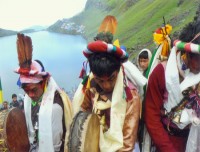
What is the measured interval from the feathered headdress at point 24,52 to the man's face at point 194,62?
1447 millimetres

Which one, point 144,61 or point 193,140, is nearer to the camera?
point 193,140

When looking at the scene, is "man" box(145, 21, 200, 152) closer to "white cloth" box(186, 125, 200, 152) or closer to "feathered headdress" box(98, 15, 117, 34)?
"white cloth" box(186, 125, 200, 152)

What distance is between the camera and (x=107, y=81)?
10.9 ft

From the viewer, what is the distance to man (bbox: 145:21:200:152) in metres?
3.32

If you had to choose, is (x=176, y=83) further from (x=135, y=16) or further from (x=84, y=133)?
(x=135, y=16)

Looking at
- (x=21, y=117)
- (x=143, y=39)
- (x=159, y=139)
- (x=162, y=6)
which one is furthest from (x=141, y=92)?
(x=162, y=6)

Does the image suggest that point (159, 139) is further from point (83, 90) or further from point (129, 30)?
point (129, 30)

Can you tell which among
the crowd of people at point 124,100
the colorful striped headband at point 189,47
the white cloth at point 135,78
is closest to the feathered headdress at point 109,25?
the crowd of people at point 124,100

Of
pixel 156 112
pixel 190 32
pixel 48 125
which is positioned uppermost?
pixel 190 32

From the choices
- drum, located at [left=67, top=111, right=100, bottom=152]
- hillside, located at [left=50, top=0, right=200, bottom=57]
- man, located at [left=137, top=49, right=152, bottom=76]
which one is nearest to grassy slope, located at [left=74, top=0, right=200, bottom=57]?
hillside, located at [left=50, top=0, right=200, bottom=57]

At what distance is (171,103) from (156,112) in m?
0.16

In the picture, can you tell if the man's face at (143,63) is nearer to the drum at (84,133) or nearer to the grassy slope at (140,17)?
the drum at (84,133)

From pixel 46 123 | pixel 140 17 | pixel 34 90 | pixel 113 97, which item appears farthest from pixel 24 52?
pixel 140 17

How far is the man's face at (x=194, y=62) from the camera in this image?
324cm
